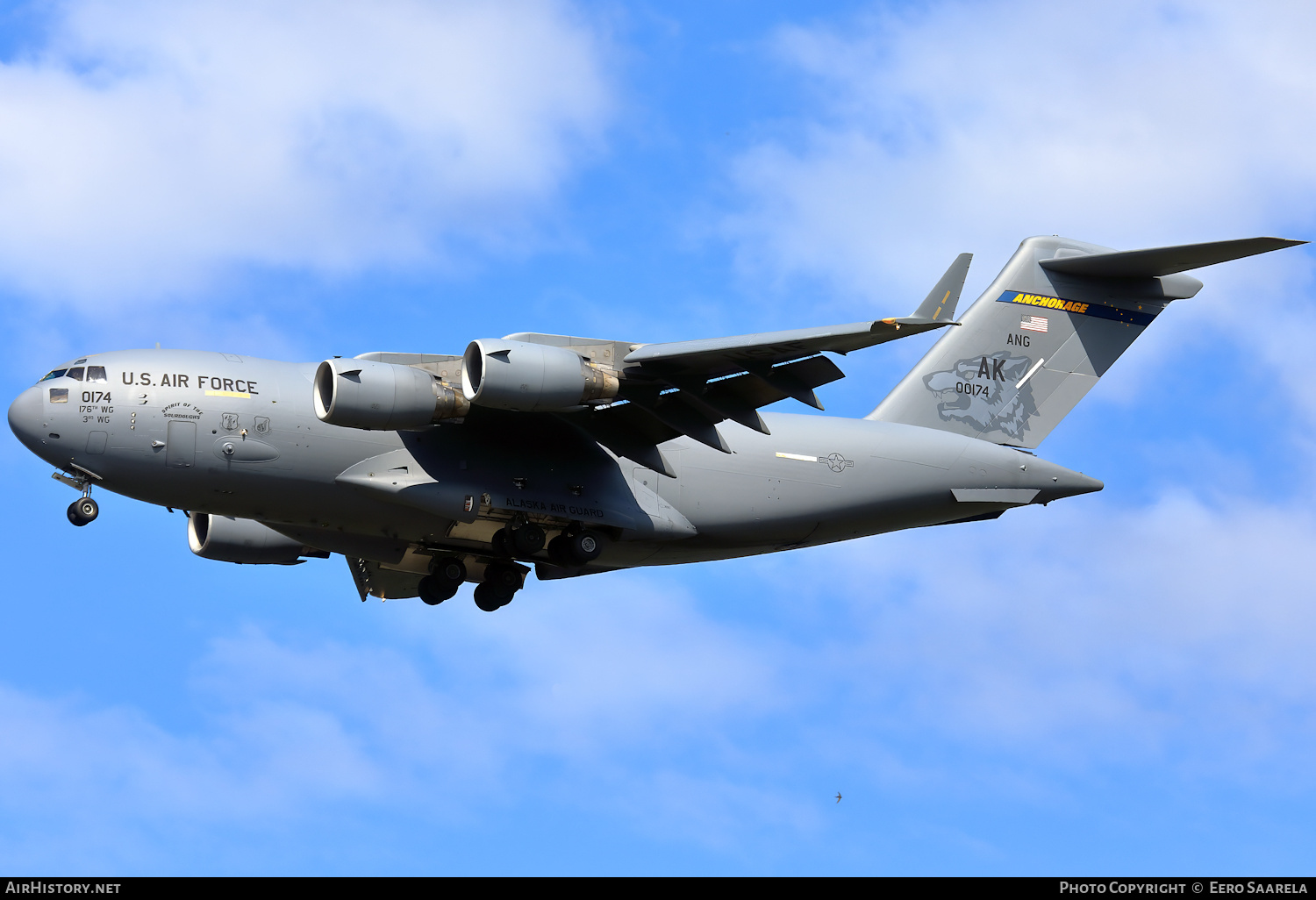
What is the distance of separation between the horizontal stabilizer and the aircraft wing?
13.6ft

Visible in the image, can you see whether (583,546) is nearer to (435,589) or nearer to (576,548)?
(576,548)

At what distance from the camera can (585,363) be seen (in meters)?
15.0

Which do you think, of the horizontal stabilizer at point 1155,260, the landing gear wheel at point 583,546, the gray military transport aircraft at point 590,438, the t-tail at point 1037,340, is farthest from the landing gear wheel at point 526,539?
the horizontal stabilizer at point 1155,260

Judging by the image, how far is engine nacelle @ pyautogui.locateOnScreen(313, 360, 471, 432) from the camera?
14.6m

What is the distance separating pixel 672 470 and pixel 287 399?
13.1ft

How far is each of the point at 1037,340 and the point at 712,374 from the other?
5.93m

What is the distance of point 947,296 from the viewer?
14328 mm

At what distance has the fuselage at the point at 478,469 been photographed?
49.2 feet

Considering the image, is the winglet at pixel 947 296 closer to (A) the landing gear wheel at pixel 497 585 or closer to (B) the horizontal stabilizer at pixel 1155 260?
(B) the horizontal stabilizer at pixel 1155 260

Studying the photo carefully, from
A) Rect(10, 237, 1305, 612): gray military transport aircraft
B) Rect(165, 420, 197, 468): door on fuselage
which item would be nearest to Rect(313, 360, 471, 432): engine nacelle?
Rect(10, 237, 1305, 612): gray military transport aircraft

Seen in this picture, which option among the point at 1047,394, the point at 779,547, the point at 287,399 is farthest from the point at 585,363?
the point at 1047,394

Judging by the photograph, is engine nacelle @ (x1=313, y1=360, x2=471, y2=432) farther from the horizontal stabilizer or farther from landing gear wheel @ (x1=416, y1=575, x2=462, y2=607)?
the horizontal stabilizer
